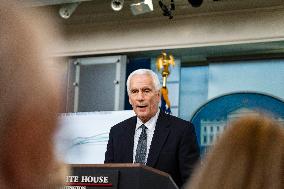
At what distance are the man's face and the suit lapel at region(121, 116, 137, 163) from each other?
0.62 feet

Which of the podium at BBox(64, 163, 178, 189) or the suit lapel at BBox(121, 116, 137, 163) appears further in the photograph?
the suit lapel at BBox(121, 116, 137, 163)

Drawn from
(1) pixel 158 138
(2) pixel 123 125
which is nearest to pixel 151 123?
(2) pixel 123 125

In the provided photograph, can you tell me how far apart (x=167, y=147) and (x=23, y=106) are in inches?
128

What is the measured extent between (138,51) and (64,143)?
711 cm

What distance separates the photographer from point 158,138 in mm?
3885

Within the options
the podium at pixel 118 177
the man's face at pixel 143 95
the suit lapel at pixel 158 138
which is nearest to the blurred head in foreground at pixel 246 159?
the podium at pixel 118 177

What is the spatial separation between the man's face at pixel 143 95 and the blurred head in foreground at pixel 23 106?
3.70 metres

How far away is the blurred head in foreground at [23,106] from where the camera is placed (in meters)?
0.57

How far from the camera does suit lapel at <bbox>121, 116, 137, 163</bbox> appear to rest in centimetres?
384

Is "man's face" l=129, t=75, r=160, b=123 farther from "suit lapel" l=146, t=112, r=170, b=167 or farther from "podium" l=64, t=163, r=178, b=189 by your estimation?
"podium" l=64, t=163, r=178, b=189

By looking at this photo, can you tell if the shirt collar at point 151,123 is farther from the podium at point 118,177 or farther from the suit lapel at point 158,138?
the podium at point 118,177

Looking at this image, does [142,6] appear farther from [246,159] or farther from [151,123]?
[246,159]

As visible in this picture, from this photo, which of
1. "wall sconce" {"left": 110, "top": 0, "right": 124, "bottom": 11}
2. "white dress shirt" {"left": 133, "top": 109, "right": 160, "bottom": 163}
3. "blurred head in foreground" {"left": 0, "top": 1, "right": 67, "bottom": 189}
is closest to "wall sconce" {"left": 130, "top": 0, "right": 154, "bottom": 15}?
"wall sconce" {"left": 110, "top": 0, "right": 124, "bottom": 11}

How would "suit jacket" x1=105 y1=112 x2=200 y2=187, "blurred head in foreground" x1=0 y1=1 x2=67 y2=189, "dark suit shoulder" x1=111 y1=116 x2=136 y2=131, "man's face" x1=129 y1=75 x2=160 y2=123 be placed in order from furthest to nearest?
"man's face" x1=129 y1=75 x2=160 y2=123 → "dark suit shoulder" x1=111 y1=116 x2=136 y2=131 → "suit jacket" x1=105 y1=112 x2=200 y2=187 → "blurred head in foreground" x1=0 y1=1 x2=67 y2=189
